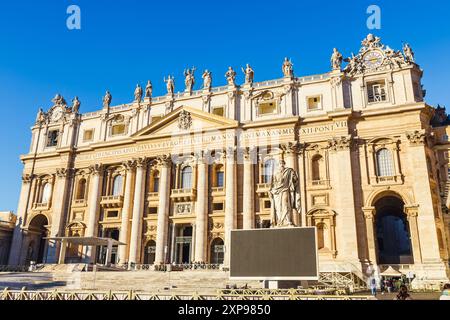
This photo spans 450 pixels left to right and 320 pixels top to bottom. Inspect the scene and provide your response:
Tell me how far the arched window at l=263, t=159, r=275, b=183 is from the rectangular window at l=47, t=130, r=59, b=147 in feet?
100

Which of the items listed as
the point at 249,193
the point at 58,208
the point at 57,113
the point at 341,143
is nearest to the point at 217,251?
the point at 249,193

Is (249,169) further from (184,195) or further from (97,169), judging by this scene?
(97,169)

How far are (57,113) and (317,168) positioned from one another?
3767 centimetres

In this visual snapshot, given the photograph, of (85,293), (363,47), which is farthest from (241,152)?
(85,293)

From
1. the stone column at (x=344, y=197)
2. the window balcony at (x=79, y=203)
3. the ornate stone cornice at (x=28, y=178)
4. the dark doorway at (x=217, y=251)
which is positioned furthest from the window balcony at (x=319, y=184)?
the ornate stone cornice at (x=28, y=178)

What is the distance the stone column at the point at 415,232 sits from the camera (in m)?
35.1

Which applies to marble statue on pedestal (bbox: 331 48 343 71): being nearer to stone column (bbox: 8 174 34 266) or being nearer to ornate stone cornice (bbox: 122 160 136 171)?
ornate stone cornice (bbox: 122 160 136 171)

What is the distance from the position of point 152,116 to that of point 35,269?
2203cm

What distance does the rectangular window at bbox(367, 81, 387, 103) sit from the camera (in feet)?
136

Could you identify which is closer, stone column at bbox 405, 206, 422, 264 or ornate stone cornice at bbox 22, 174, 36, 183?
stone column at bbox 405, 206, 422, 264

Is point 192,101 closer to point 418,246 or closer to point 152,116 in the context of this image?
point 152,116

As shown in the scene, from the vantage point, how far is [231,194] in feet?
139

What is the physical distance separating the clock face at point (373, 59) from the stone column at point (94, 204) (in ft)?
111

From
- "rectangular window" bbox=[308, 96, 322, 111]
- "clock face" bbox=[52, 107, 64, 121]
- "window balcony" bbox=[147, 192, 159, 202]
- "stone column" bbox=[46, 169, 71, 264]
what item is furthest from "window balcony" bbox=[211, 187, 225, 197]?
"clock face" bbox=[52, 107, 64, 121]
